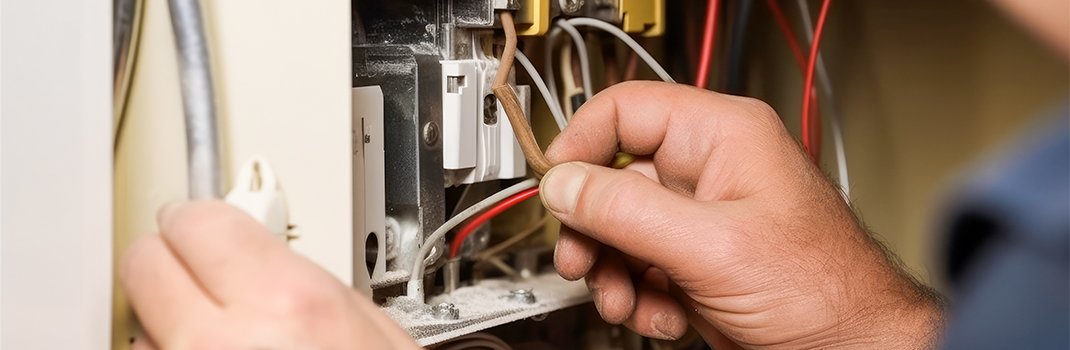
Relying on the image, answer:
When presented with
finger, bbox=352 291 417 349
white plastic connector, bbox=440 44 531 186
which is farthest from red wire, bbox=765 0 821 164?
finger, bbox=352 291 417 349

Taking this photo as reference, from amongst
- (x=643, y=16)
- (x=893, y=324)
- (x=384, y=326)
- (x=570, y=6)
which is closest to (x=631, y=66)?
(x=643, y=16)

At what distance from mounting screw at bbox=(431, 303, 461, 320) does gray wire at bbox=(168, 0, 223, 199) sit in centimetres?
30

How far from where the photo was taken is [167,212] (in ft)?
1.04

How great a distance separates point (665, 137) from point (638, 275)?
148 millimetres

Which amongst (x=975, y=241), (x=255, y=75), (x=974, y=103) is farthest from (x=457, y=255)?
(x=974, y=103)

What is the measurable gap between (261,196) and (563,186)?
0.26m

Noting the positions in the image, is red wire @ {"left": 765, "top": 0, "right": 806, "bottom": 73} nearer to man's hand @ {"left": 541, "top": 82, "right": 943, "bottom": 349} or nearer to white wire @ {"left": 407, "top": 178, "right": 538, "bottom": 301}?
man's hand @ {"left": 541, "top": 82, "right": 943, "bottom": 349}

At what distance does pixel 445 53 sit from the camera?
0.61 m

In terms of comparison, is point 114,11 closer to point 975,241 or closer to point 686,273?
point 686,273

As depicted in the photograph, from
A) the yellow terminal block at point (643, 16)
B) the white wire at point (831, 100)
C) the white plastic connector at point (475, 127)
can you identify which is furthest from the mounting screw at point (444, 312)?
the white wire at point (831, 100)

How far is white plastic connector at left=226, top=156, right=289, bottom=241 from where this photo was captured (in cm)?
32

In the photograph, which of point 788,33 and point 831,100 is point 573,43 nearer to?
point 788,33

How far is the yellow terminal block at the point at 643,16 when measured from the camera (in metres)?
0.77

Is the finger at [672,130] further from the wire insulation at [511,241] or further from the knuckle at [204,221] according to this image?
the knuckle at [204,221]
